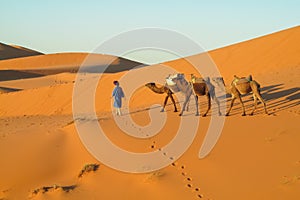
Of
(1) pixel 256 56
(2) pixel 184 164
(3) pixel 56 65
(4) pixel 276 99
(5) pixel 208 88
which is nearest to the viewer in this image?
(2) pixel 184 164

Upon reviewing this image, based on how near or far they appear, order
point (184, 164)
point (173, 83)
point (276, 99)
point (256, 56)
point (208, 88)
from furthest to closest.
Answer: point (256, 56)
point (276, 99)
point (173, 83)
point (208, 88)
point (184, 164)

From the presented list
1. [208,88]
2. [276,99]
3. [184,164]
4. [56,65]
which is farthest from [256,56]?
[56,65]

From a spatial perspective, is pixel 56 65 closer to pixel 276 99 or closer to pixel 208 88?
pixel 276 99

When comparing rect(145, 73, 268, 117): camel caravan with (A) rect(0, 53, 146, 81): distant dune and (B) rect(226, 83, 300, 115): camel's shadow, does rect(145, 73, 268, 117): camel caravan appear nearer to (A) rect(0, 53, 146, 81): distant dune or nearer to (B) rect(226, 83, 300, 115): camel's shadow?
(B) rect(226, 83, 300, 115): camel's shadow

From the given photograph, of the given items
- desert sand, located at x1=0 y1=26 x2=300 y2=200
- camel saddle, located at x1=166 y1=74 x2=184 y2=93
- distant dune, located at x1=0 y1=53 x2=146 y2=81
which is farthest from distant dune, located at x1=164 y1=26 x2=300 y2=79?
distant dune, located at x1=0 y1=53 x2=146 y2=81

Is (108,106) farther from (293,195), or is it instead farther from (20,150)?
(293,195)

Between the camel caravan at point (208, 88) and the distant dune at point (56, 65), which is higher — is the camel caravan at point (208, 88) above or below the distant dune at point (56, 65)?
below

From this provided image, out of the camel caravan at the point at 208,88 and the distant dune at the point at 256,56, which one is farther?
the distant dune at the point at 256,56

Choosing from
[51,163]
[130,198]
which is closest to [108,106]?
[51,163]

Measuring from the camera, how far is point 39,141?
11383 mm

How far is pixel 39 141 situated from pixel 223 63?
1980cm

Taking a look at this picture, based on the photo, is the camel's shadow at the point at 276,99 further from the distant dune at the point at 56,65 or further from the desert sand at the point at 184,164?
the distant dune at the point at 56,65

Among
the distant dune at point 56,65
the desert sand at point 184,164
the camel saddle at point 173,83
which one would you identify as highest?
the distant dune at point 56,65

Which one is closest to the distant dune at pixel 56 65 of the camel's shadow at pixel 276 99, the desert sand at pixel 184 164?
the camel's shadow at pixel 276 99
